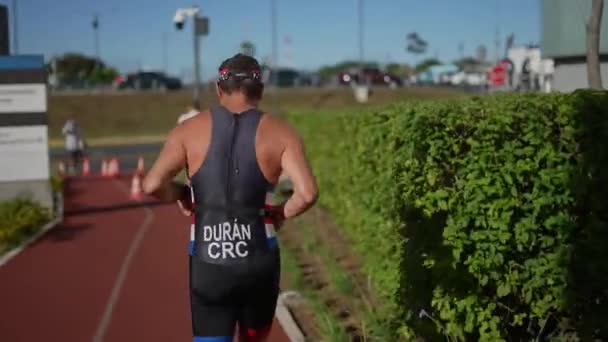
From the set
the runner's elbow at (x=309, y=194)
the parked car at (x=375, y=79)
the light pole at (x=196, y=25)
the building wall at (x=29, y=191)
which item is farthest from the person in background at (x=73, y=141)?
the parked car at (x=375, y=79)

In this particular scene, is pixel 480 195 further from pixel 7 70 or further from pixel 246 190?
pixel 7 70

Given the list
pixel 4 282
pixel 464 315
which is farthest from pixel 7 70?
pixel 464 315

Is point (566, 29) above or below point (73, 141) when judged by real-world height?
above

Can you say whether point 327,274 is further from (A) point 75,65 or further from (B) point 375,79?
(A) point 75,65

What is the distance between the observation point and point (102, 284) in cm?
910

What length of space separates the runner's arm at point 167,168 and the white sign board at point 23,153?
439 inches

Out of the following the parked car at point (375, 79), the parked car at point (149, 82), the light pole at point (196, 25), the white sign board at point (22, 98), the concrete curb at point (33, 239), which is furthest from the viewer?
the parked car at point (149, 82)

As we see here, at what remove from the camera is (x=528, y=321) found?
5504mm

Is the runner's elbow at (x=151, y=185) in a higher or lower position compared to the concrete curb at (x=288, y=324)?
higher

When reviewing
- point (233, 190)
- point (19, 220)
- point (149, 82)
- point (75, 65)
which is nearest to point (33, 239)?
point (19, 220)

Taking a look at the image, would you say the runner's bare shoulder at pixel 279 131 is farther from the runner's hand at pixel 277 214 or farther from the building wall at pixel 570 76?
the building wall at pixel 570 76

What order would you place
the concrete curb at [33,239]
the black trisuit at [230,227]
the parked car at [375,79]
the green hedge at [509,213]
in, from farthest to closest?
the parked car at [375,79] → the concrete curb at [33,239] → the green hedge at [509,213] → the black trisuit at [230,227]

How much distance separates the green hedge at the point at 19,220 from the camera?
12.1 m

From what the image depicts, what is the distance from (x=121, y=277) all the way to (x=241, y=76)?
6132 millimetres
